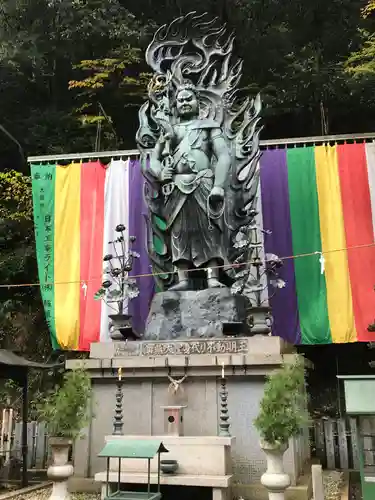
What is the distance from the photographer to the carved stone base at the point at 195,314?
7.99 meters

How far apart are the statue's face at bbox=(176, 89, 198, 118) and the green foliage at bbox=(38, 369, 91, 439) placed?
16.6ft

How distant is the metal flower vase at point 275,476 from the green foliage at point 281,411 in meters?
0.06

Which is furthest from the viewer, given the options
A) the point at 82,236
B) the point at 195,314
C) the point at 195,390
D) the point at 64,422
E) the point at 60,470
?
the point at 82,236

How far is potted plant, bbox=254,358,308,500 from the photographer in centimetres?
508

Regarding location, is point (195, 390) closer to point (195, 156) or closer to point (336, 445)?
point (336, 445)

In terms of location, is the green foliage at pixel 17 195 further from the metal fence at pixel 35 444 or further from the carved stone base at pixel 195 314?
the carved stone base at pixel 195 314

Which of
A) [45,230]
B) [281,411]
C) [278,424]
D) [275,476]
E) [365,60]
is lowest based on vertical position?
[275,476]

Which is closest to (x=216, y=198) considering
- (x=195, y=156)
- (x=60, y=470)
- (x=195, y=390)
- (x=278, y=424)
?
(x=195, y=156)

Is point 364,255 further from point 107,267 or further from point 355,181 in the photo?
point 107,267

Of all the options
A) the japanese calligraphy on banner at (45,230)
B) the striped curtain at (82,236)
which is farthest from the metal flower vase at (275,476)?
the japanese calligraphy on banner at (45,230)

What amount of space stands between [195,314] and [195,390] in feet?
4.45

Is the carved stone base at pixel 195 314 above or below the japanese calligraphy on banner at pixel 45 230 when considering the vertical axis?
below

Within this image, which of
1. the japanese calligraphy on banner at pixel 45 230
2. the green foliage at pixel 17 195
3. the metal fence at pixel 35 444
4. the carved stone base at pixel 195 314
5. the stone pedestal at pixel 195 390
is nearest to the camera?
the stone pedestal at pixel 195 390

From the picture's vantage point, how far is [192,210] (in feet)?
28.7
